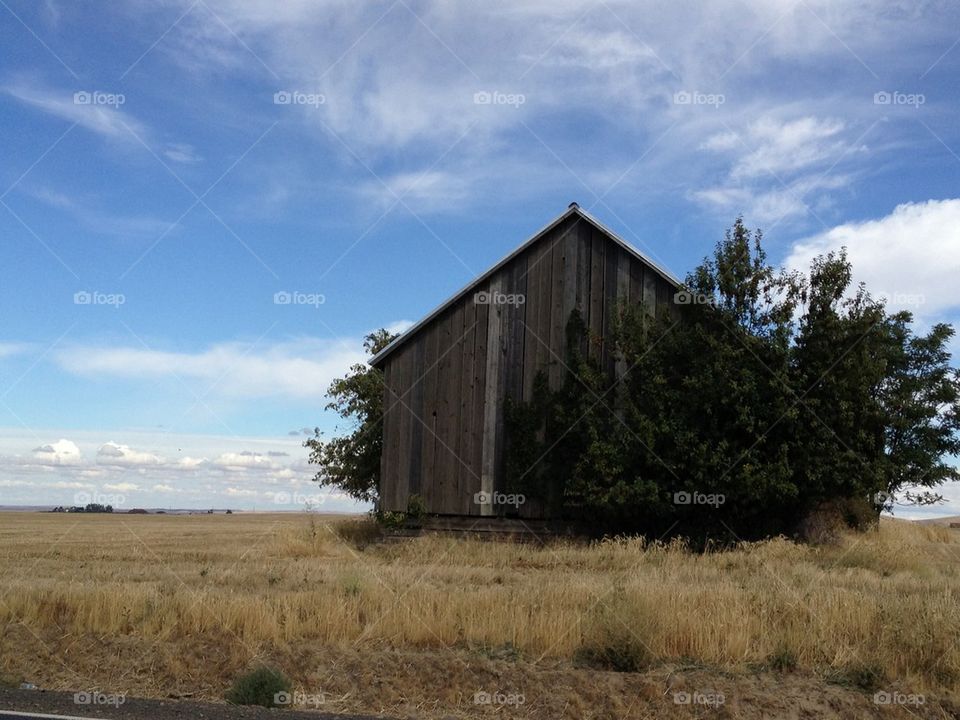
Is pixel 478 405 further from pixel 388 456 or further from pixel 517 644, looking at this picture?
pixel 517 644

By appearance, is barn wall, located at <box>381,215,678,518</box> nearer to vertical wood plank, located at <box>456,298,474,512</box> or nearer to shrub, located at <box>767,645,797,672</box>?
vertical wood plank, located at <box>456,298,474,512</box>

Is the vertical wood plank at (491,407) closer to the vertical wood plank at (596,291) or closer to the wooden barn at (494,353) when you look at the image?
the wooden barn at (494,353)

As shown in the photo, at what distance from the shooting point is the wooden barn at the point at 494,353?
24125mm

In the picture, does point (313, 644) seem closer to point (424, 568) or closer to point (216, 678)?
point (216, 678)

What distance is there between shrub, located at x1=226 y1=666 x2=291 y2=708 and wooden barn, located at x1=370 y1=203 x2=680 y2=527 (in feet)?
45.7

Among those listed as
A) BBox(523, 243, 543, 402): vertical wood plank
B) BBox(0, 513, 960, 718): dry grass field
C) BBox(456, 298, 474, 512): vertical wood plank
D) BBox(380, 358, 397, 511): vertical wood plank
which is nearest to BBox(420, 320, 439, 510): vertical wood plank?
BBox(456, 298, 474, 512): vertical wood plank

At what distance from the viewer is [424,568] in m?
19.0

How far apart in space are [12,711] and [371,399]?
2530cm

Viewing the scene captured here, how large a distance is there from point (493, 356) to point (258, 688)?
1516 cm

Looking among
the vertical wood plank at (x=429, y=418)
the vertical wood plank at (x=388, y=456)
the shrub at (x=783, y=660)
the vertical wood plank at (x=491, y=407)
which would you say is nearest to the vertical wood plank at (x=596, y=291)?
the vertical wood plank at (x=491, y=407)

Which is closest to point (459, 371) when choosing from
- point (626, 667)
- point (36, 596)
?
point (36, 596)

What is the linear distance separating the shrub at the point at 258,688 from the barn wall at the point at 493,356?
13.9m

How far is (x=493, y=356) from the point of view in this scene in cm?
2469

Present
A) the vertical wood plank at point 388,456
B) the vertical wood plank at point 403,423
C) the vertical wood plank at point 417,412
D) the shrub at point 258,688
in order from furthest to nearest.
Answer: the vertical wood plank at point 388,456, the vertical wood plank at point 403,423, the vertical wood plank at point 417,412, the shrub at point 258,688
